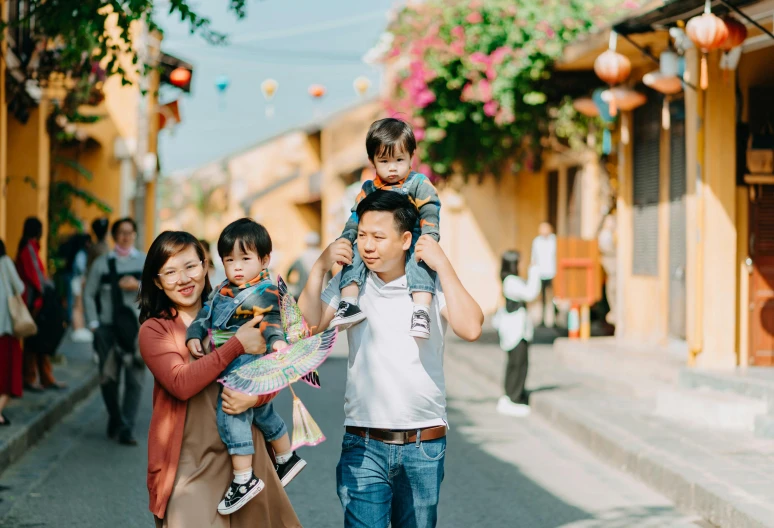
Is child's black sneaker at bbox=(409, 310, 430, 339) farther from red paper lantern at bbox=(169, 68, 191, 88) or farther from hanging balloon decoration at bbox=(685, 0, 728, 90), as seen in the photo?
red paper lantern at bbox=(169, 68, 191, 88)

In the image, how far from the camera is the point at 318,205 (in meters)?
47.4

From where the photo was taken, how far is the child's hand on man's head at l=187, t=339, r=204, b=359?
13.1 ft

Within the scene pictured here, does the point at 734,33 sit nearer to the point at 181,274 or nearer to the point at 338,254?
the point at 338,254

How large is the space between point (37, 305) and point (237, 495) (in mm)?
7727

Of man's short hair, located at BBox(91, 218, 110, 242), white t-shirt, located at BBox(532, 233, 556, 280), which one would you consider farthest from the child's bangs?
white t-shirt, located at BBox(532, 233, 556, 280)

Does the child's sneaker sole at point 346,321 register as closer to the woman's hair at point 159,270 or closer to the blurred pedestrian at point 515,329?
Result: the woman's hair at point 159,270

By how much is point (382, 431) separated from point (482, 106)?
50.3ft

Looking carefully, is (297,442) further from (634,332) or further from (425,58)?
(425,58)

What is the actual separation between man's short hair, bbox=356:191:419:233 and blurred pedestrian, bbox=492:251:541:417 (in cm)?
688

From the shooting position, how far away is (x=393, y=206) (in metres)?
4.11

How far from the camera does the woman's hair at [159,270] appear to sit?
13.6 ft

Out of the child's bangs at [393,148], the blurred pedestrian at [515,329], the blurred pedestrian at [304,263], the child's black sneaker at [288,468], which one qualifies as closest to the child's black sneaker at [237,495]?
the child's black sneaker at [288,468]

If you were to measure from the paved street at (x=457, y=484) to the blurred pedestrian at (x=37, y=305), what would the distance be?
0.87 m

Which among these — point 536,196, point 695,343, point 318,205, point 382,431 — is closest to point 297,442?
point 382,431
